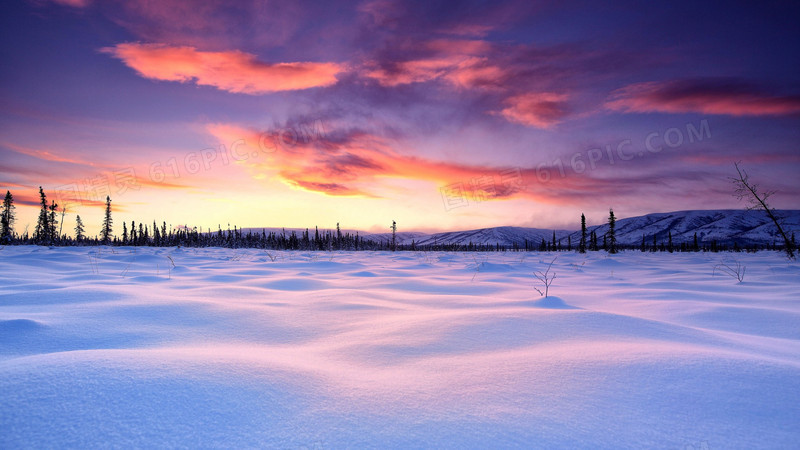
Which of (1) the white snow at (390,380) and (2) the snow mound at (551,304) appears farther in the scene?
(2) the snow mound at (551,304)

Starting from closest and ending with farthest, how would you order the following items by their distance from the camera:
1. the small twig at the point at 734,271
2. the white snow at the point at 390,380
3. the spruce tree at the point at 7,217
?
the white snow at the point at 390,380 → the small twig at the point at 734,271 → the spruce tree at the point at 7,217

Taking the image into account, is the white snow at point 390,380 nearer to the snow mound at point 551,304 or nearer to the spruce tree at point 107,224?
the snow mound at point 551,304

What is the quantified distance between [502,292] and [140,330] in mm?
5101

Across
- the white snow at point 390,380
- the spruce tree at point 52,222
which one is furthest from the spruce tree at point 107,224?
the white snow at point 390,380

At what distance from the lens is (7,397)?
52.0 inches

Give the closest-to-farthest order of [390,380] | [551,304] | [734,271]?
[390,380]
[551,304]
[734,271]

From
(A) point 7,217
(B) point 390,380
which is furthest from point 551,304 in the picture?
(A) point 7,217

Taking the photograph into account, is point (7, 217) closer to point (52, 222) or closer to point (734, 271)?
point (52, 222)

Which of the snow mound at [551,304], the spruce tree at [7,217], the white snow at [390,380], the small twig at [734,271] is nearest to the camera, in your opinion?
the white snow at [390,380]

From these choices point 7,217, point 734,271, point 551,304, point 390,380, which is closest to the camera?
point 390,380

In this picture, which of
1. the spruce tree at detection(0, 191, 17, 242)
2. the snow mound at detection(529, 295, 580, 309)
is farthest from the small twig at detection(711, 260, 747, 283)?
the spruce tree at detection(0, 191, 17, 242)

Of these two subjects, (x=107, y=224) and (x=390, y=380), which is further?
(x=107, y=224)

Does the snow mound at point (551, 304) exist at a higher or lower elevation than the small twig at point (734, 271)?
higher

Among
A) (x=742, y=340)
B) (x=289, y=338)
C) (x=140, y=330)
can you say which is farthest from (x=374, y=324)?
(x=742, y=340)
